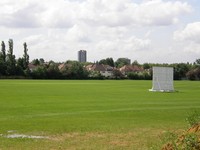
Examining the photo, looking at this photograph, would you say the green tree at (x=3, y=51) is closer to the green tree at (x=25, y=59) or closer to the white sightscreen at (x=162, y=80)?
the green tree at (x=25, y=59)

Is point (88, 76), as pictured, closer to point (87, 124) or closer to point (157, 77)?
point (157, 77)

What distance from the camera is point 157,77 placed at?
6600cm

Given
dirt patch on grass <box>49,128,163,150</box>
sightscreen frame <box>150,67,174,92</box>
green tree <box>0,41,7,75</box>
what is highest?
green tree <box>0,41,7,75</box>

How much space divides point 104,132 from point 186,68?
525 ft

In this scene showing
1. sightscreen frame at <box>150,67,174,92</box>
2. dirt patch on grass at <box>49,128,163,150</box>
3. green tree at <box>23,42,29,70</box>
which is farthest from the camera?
green tree at <box>23,42,29,70</box>

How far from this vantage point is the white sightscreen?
6456 cm

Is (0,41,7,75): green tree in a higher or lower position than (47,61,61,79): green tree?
higher

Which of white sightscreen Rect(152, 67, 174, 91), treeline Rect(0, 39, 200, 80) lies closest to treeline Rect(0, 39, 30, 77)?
treeline Rect(0, 39, 200, 80)

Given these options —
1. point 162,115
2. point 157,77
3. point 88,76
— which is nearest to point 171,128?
point 162,115

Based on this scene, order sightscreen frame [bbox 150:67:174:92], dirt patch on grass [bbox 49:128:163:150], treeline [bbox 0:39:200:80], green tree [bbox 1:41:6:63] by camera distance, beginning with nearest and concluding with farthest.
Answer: dirt patch on grass [bbox 49:128:163:150] → sightscreen frame [bbox 150:67:174:92] → treeline [bbox 0:39:200:80] → green tree [bbox 1:41:6:63]

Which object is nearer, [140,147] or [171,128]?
[140,147]

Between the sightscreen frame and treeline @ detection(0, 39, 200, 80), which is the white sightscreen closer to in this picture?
the sightscreen frame

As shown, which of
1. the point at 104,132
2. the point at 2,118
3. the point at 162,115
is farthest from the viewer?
the point at 162,115

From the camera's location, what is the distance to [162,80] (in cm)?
6544
